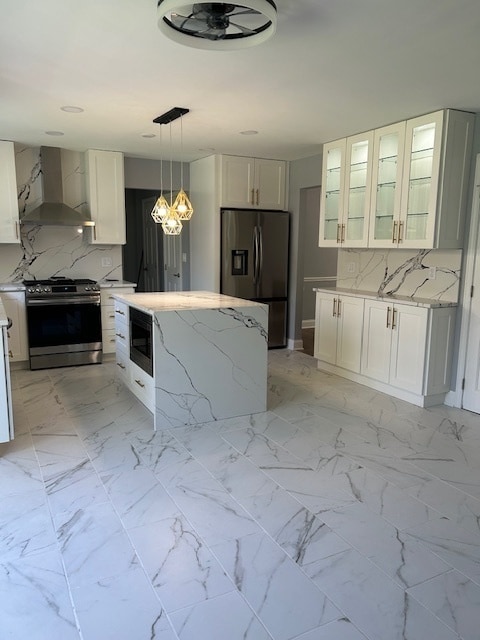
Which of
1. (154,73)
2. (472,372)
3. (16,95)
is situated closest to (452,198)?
(472,372)

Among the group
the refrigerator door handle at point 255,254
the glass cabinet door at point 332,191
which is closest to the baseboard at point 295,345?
the refrigerator door handle at point 255,254

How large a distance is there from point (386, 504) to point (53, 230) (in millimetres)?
4907

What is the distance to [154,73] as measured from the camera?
3053 millimetres

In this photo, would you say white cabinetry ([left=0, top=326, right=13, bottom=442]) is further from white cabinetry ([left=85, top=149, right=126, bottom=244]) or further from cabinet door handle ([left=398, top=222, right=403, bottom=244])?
cabinet door handle ([left=398, top=222, right=403, bottom=244])

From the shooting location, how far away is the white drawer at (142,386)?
3.65 m

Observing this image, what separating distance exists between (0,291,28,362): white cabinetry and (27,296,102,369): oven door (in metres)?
0.07

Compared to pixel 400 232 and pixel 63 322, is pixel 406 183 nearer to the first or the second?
pixel 400 232

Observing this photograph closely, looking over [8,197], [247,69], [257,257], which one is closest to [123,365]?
[8,197]

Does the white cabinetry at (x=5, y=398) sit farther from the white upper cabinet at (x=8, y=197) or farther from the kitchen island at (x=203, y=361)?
the white upper cabinet at (x=8, y=197)

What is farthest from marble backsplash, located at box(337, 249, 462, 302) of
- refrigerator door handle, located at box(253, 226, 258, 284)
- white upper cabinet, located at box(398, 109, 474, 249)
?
refrigerator door handle, located at box(253, 226, 258, 284)

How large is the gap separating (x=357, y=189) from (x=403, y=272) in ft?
3.16

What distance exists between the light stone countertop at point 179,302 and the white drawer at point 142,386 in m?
0.54

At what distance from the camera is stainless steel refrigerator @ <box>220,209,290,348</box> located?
237 inches

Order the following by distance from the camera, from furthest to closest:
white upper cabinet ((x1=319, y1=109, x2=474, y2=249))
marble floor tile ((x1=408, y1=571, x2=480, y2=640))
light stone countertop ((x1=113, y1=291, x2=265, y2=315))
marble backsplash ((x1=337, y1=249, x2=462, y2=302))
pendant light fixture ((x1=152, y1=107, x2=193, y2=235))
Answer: marble backsplash ((x1=337, y1=249, x2=462, y2=302)) → white upper cabinet ((x1=319, y1=109, x2=474, y2=249)) → pendant light fixture ((x1=152, y1=107, x2=193, y2=235)) → light stone countertop ((x1=113, y1=291, x2=265, y2=315)) → marble floor tile ((x1=408, y1=571, x2=480, y2=640))
